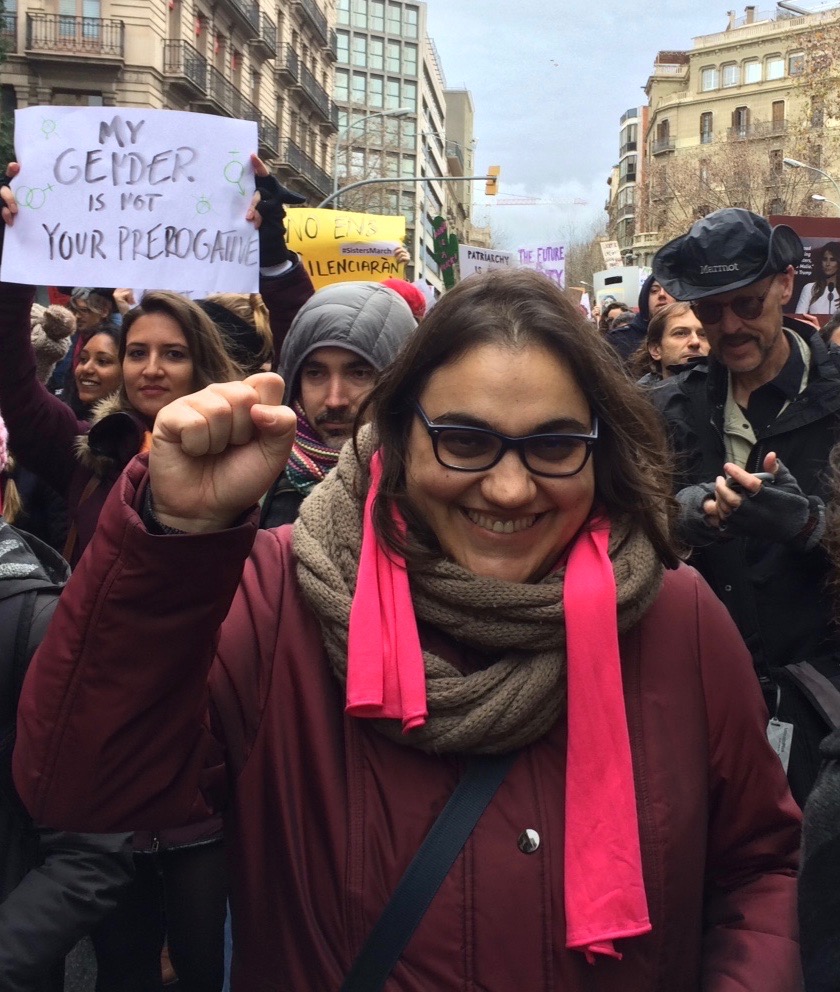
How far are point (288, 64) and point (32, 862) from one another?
1790 inches

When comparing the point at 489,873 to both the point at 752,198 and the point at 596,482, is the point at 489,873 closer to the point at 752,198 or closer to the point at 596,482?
the point at 596,482

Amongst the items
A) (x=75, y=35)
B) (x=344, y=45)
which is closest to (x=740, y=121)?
(x=344, y=45)

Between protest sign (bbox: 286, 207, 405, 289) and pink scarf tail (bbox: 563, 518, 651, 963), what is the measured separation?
19.4ft

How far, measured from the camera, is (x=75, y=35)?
31.4 metres

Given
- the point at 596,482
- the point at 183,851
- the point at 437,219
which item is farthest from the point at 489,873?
the point at 437,219

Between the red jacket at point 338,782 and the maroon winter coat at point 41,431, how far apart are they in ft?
6.10

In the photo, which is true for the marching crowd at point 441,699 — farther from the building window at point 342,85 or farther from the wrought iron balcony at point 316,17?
the building window at point 342,85

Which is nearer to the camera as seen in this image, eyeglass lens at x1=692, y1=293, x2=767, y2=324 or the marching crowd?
the marching crowd

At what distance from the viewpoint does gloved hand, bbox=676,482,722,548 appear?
8.92ft

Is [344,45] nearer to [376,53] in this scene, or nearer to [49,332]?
[376,53]

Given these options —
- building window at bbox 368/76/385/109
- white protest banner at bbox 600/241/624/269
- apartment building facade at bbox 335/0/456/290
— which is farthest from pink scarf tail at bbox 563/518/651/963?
building window at bbox 368/76/385/109

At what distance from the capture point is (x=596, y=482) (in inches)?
70.1

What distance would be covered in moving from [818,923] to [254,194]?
11.3ft

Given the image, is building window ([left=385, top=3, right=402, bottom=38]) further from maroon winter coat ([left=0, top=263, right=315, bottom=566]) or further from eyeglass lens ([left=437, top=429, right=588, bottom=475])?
eyeglass lens ([left=437, top=429, right=588, bottom=475])
